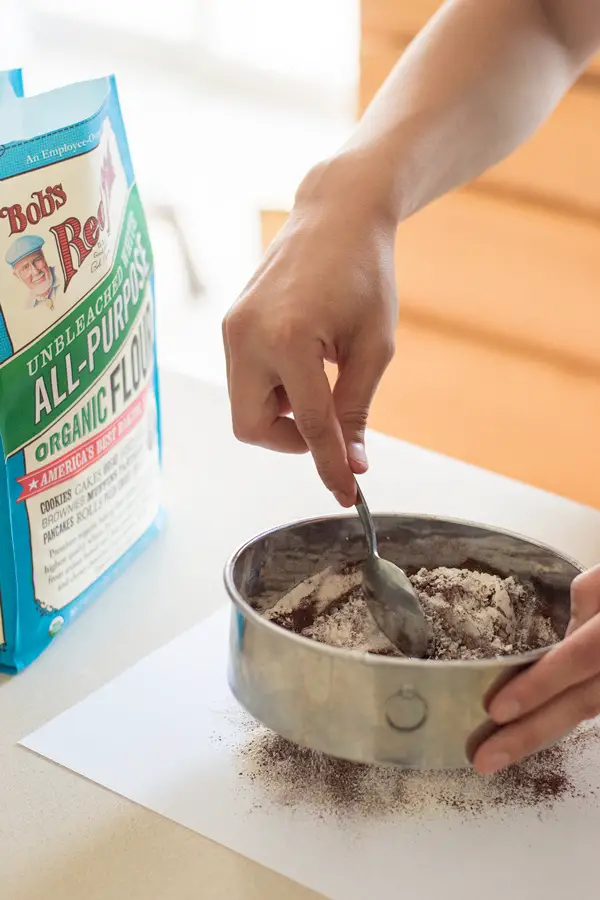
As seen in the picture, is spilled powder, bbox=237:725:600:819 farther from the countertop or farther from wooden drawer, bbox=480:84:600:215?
wooden drawer, bbox=480:84:600:215

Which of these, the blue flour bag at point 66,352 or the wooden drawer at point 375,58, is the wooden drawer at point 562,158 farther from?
the blue flour bag at point 66,352

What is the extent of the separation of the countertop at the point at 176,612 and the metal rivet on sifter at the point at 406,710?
0.10 meters

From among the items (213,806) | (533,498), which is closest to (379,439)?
(533,498)

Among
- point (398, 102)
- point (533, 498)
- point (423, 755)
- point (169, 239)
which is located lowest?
point (169, 239)

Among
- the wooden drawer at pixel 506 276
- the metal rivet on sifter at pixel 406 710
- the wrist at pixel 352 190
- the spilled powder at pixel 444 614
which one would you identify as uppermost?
the wrist at pixel 352 190

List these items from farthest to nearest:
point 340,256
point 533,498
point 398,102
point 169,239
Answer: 1. point 169,239
2. point 533,498
3. point 398,102
4. point 340,256

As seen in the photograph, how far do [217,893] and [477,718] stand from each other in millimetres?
168

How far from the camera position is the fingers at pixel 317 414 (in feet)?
2.23

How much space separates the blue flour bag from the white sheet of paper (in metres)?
0.11

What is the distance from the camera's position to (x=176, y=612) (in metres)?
0.83

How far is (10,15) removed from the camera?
2.24m

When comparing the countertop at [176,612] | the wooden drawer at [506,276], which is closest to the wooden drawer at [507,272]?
the wooden drawer at [506,276]

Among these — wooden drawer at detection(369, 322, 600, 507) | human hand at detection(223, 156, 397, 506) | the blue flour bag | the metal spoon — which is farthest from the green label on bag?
wooden drawer at detection(369, 322, 600, 507)

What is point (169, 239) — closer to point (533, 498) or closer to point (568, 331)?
point (568, 331)
